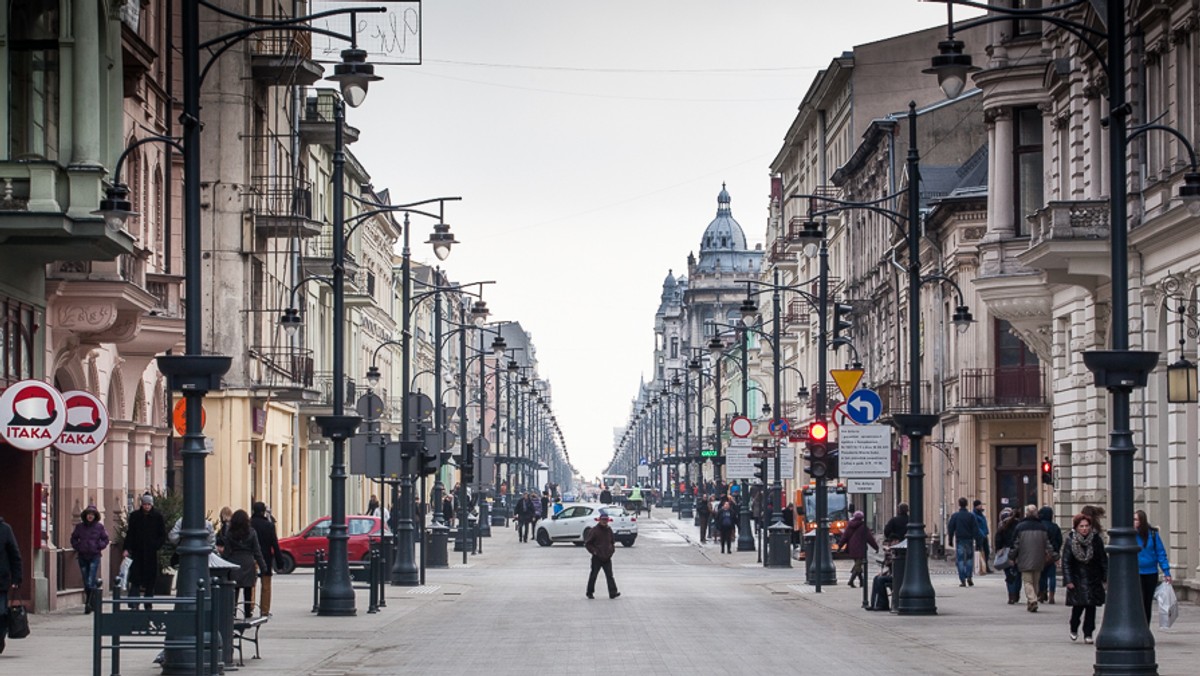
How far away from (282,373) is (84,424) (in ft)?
106

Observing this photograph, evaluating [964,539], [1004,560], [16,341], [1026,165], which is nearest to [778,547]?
[964,539]

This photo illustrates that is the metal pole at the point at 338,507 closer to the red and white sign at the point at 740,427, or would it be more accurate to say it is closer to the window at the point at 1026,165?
the window at the point at 1026,165

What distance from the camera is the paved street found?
70.3 feet

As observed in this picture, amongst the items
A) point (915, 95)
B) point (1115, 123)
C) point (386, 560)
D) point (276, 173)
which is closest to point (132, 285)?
point (386, 560)

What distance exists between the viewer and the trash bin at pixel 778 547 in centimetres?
4997

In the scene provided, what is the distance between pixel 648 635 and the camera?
26469mm

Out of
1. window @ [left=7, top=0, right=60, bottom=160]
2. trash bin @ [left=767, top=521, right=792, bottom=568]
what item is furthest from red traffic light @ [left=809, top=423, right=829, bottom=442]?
window @ [left=7, top=0, right=60, bottom=160]

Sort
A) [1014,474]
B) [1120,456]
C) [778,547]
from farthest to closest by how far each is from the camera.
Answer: [1014,474] < [778,547] < [1120,456]

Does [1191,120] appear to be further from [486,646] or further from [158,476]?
[158,476]

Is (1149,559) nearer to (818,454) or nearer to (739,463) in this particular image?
(818,454)

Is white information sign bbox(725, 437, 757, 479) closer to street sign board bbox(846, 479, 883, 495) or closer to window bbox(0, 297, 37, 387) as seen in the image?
street sign board bbox(846, 479, 883, 495)

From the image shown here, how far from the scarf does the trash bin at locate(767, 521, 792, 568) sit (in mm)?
26600

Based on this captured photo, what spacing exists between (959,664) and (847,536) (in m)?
15.9

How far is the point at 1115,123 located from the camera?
18.8 m
